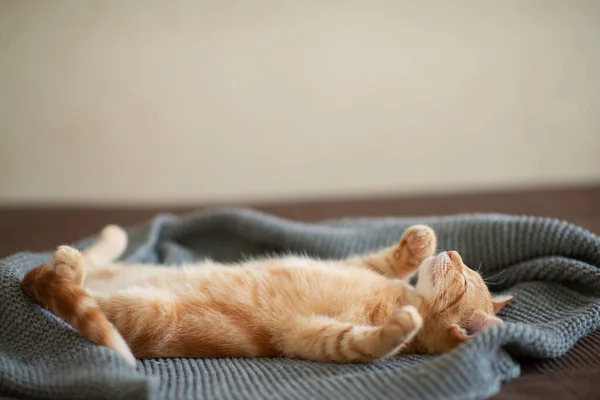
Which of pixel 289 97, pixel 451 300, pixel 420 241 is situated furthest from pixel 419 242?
pixel 289 97

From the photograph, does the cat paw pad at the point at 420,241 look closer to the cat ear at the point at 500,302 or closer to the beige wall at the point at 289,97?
the cat ear at the point at 500,302

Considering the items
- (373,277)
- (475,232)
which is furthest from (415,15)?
(373,277)

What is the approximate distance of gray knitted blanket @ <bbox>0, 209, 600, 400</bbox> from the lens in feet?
2.47

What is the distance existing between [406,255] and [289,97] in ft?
4.25

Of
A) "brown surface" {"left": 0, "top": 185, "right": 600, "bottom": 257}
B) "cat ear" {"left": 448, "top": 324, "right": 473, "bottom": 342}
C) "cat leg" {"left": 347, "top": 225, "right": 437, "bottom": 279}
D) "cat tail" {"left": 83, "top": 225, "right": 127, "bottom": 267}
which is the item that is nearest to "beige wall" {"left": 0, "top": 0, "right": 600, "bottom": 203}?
"brown surface" {"left": 0, "top": 185, "right": 600, "bottom": 257}

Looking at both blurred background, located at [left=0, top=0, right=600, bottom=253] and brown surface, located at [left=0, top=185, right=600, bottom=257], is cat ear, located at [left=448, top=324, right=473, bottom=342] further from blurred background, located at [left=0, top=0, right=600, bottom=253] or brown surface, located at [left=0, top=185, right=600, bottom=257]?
blurred background, located at [left=0, top=0, right=600, bottom=253]

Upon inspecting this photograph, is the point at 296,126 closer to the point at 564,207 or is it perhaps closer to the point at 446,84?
the point at 446,84

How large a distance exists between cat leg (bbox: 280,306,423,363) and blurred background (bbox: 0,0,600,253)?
4.42 feet

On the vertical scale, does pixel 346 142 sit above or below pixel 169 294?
above

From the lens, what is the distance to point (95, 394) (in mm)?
744

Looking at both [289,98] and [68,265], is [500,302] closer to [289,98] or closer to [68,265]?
[68,265]

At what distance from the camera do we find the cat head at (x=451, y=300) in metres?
0.98

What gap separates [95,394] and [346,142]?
1.76 meters

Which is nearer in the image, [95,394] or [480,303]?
[95,394]
